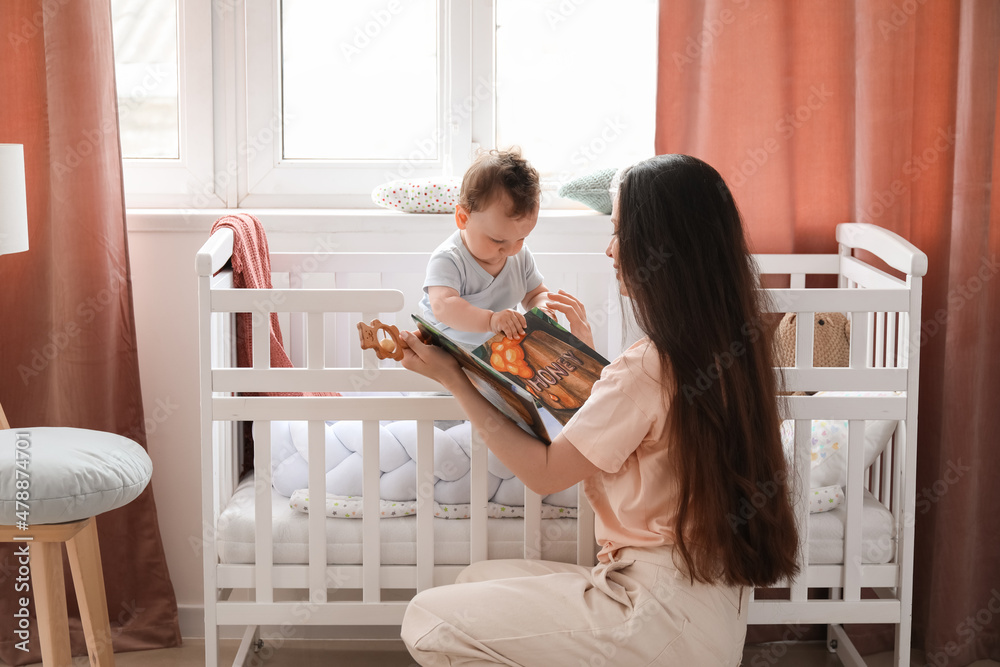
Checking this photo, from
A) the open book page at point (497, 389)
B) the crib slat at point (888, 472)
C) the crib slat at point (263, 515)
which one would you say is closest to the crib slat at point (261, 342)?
the crib slat at point (263, 515)

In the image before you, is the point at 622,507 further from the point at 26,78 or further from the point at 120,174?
the point at 26,78

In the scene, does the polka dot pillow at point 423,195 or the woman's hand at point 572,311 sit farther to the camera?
the polka dot pillow at point 423,195

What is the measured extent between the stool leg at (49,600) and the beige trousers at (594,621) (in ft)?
2.21

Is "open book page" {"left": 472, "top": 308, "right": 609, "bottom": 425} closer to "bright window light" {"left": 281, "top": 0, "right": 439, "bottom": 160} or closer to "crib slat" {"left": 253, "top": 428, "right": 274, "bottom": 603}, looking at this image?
"crib slat" {"left": 253, "top": 428, "right": 274, "bottom": 603}

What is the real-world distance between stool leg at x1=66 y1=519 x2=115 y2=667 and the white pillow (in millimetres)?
1323

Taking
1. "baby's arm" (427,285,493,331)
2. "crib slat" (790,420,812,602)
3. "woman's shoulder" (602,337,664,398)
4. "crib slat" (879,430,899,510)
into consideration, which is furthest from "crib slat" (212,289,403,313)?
"crib slat" (879,430,899,510)

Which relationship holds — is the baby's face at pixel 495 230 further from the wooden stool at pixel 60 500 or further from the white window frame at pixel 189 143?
the white window frame at pixel 189 143

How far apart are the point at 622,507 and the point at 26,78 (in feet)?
4.99

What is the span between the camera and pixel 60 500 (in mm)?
1528

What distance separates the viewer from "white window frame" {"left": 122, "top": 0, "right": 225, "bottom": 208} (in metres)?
2.21

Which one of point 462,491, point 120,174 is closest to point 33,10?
point 120,174

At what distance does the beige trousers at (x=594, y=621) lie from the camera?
1.27 m

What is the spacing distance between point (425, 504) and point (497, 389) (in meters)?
0.39

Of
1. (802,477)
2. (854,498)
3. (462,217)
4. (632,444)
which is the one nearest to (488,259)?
(462,217)
